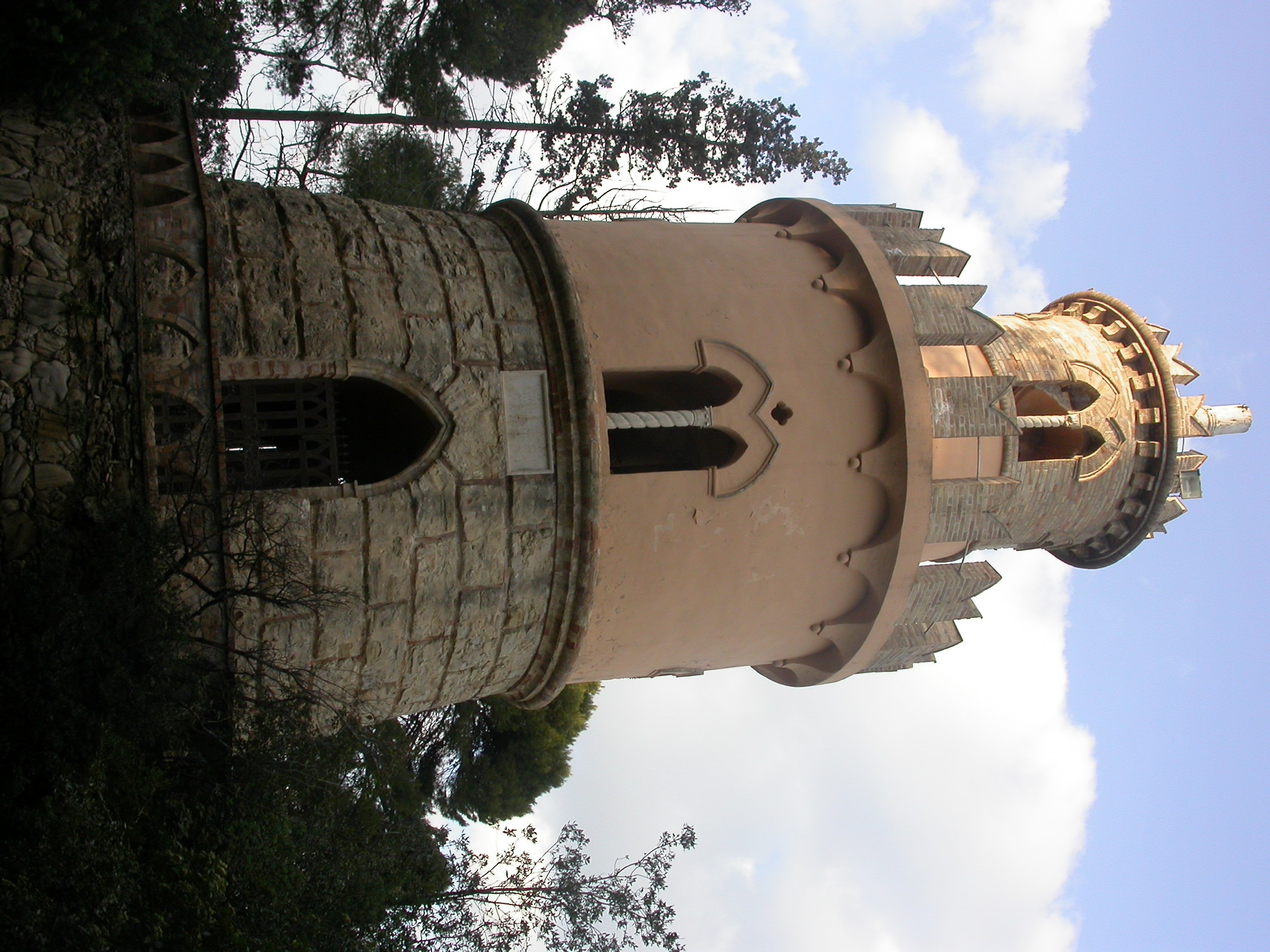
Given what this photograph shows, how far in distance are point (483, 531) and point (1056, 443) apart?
589 cm

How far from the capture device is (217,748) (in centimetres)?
571

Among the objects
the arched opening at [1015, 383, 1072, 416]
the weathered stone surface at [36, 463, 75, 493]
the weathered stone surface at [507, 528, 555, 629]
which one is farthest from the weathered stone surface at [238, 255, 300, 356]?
the arched opening at [1015, 383, 1072, 416]

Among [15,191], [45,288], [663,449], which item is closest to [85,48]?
[15,191]

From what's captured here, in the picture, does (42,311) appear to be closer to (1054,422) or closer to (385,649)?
(385,649)

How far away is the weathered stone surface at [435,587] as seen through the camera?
627 centimetres

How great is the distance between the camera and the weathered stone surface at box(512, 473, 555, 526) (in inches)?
255

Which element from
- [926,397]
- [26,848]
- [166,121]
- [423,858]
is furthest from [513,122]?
[26,848]

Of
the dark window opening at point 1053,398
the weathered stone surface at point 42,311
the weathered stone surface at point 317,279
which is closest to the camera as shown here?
the weathered stone surface at point 42,311

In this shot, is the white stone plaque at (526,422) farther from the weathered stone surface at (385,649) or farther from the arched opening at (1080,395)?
the arched opening at (1080,395)

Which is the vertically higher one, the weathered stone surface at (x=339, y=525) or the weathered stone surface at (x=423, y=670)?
the weathered stone surface at (x=339, y=525)

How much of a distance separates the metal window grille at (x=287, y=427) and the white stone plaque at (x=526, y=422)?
158cm

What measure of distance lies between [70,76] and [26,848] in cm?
433

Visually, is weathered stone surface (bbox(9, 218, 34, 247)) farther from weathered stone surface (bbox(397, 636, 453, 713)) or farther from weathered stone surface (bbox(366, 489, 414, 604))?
weathered stone surface (bbox(397, 636, 453, 713))

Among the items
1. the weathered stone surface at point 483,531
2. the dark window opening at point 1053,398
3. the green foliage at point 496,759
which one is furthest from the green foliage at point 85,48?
the green foliage at point 496,759
